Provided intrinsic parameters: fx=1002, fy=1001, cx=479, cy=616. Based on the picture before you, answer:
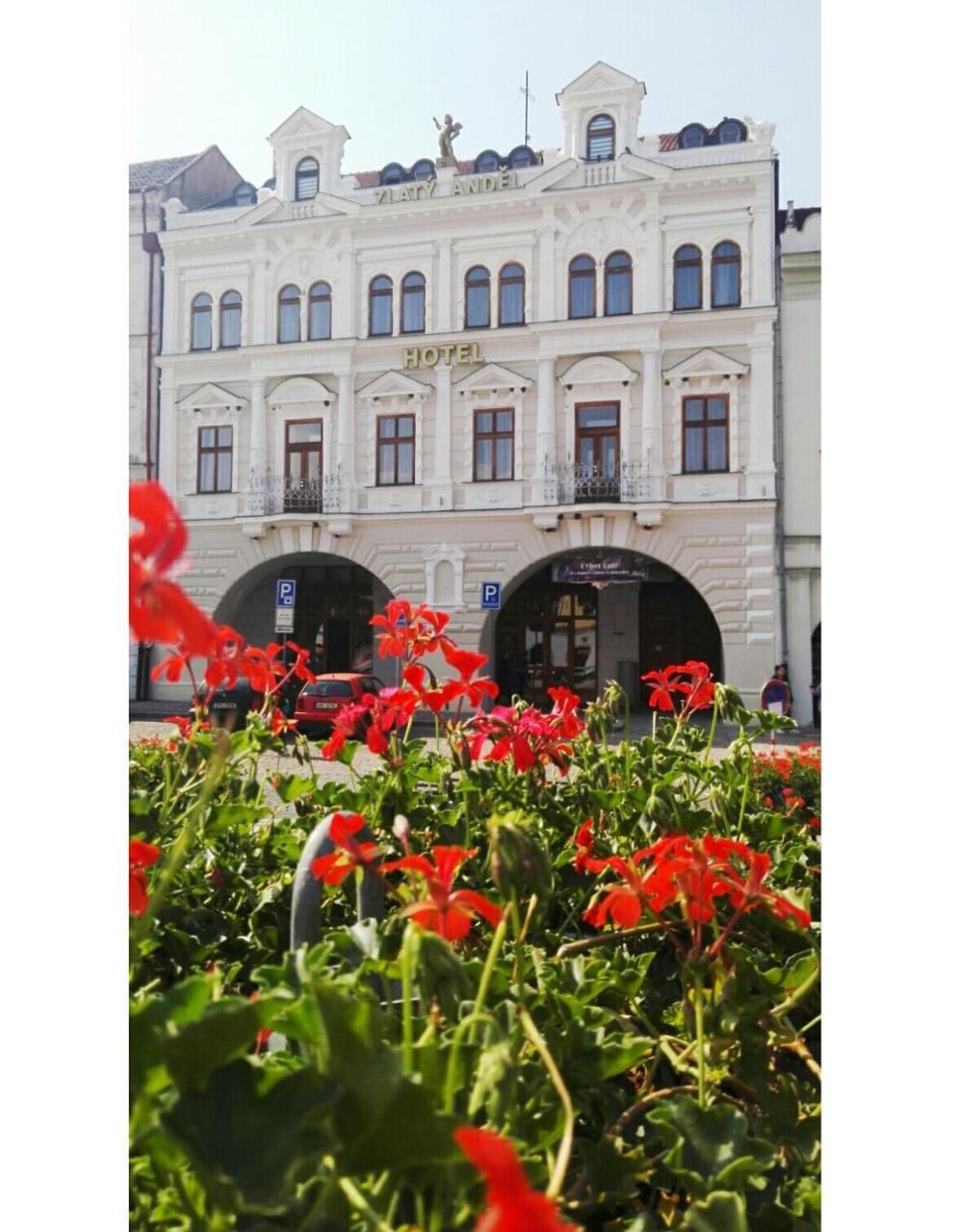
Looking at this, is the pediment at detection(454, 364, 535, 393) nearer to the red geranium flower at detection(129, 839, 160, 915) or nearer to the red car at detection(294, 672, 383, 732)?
the red car at detection(294, 672, 383, 732)

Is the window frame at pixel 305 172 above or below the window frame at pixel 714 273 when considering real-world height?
above

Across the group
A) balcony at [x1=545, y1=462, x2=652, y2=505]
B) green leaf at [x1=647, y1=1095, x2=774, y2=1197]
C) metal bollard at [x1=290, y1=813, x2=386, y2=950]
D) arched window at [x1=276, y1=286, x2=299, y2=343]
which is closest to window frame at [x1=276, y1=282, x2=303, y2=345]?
arched window at [x1=276, y1=286, x2=299, y2=343]

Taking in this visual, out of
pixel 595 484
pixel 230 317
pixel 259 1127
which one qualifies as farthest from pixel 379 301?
pixel 259 1127

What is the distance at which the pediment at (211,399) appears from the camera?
24.7 inches

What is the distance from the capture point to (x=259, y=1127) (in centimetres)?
20

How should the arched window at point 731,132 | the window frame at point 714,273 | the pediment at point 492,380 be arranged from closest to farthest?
the arched window at point 731,132
the window frame at point 714,273
the pediment at point 492,380

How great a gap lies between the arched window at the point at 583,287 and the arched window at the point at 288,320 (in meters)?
0.20

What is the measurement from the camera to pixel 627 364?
0.74 metres

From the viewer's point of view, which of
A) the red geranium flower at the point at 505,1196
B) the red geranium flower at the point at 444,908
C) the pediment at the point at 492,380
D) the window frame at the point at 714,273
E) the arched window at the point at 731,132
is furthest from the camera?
the pediment at the point at 492,380

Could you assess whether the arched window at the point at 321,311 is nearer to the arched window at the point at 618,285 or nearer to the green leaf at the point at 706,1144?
the arched window at the point at 618,285

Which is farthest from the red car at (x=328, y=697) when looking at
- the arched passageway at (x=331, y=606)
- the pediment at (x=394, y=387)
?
the pediment at (x=394, y=387)
